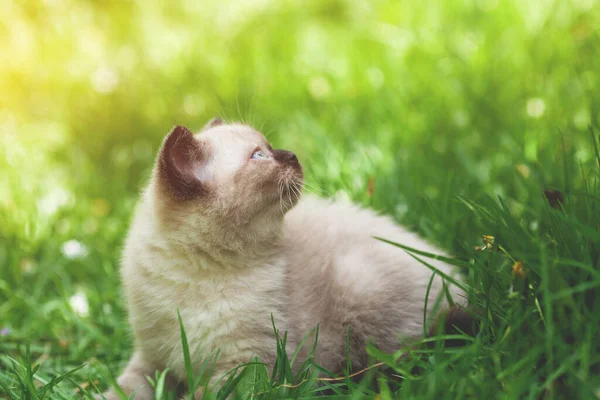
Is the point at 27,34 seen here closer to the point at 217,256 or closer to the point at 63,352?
the point at 63,352

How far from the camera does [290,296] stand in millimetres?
2012

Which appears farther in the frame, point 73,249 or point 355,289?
point 73,249

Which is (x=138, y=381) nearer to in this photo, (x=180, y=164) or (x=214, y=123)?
(x=180, y=164)

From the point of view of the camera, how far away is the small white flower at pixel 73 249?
9.71ft

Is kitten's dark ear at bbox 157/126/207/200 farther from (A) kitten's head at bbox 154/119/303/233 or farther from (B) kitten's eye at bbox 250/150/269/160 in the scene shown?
(B) kitten's eye at bbox 250/150/269/160

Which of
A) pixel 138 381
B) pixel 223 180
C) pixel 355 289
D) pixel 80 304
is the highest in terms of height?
pixel 223 180

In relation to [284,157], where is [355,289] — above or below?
below

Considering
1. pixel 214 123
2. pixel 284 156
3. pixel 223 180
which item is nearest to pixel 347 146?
pixel 214 123

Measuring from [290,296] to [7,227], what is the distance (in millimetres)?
1785

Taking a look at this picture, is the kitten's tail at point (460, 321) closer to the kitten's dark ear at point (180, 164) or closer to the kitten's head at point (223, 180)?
the kitten's head at point (223, 180)

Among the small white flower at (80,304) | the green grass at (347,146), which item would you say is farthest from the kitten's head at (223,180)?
the small white flower at (80,304)

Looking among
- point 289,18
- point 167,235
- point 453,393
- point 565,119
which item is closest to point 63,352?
point 167,235

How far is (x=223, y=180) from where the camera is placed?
1.94 metres

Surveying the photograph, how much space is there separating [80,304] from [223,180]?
1133 mm
